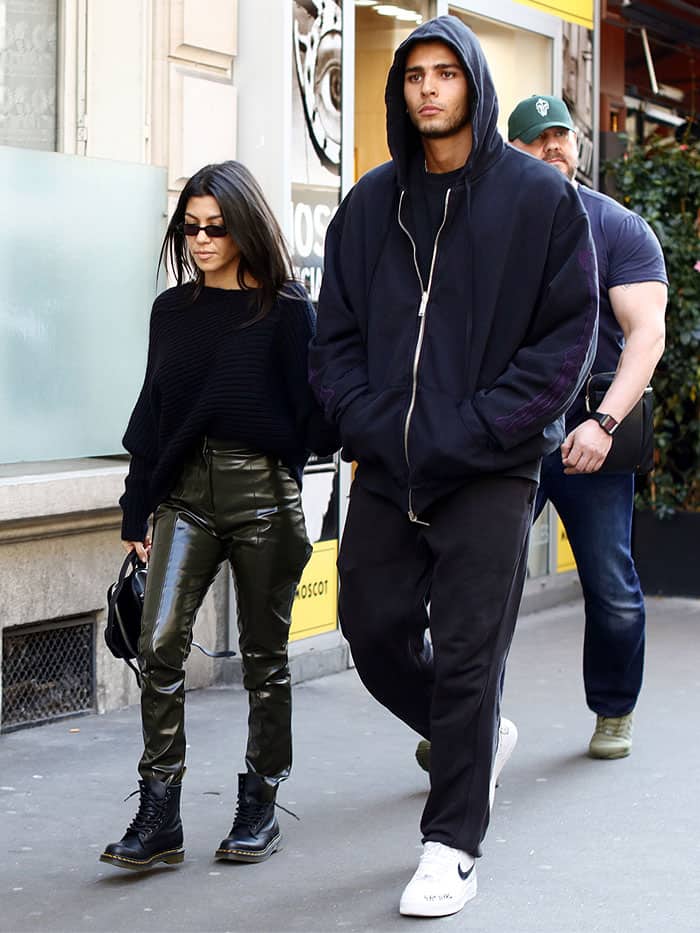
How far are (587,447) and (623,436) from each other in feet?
0.87

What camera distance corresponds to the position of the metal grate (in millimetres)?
6164

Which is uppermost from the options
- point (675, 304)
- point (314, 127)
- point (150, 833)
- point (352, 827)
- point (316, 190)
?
point (314, 127)

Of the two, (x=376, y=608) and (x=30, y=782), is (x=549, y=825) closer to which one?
(x=376, y=608)

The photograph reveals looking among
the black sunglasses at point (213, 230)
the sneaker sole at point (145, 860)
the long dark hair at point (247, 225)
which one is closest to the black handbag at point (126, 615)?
the sneaker sole at point (145, 860)

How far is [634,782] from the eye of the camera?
5.46 meters

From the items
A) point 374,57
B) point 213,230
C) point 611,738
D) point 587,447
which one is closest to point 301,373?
point 213,230

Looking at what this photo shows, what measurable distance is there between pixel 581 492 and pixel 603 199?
95 cm

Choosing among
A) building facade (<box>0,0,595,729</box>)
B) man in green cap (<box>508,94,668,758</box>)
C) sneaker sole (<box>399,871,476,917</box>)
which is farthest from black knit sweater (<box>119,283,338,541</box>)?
building facade (<box>0,0,595,729</box>)

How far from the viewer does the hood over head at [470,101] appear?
409cm

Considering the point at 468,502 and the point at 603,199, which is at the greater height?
the point at 603,199

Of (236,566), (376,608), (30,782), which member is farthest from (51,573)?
(376,608)

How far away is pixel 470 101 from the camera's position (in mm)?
4148

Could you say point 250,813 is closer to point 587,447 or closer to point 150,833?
point 150,833

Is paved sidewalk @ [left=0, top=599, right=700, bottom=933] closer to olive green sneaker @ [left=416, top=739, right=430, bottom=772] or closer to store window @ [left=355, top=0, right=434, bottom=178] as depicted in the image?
olive green sneaker @ [left=416, top=739, right=430, bottom=772]
